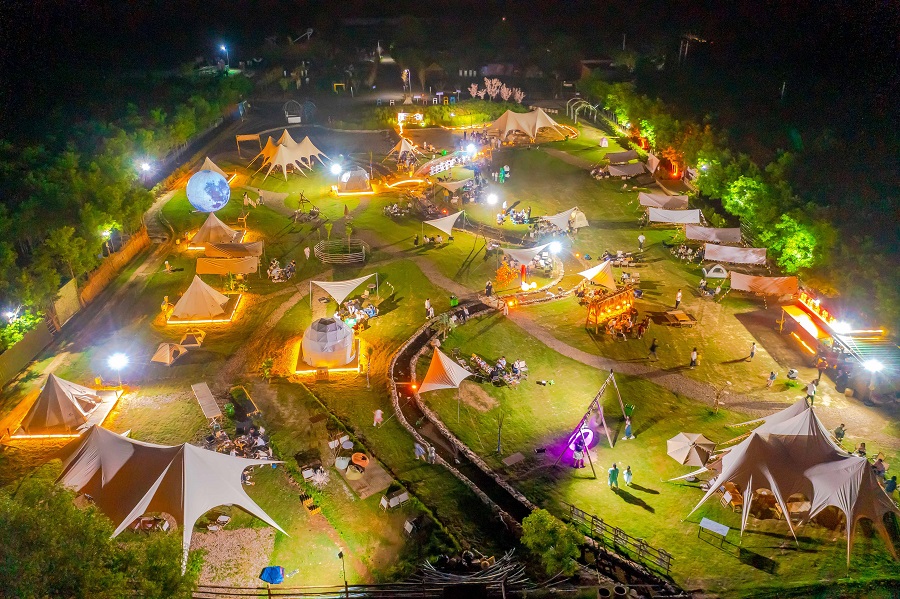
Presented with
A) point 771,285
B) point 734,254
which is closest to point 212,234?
point 734,254

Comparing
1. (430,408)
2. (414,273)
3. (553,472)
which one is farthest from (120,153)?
(553,472)

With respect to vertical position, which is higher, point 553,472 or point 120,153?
point 120,153

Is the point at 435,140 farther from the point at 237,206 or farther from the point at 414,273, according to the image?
the point at 414,273

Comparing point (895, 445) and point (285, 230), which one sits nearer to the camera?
point (895, 445)

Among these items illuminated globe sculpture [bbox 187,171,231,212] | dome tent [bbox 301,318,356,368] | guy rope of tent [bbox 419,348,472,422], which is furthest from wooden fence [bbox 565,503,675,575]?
illuminated globe sculpture [bbox 187,171,231,212]

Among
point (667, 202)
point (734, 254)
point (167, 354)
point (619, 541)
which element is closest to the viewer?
point (619, 541)

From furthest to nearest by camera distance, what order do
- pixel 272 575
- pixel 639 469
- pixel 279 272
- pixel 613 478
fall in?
1. pixel 279 272
2. pixel 639 469
3. pixel 613 478
4. pixel 272 575

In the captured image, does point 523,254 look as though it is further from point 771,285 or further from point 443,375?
point 771,285

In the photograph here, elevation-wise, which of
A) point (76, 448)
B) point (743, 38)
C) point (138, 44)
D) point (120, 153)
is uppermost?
point (138, 44)
